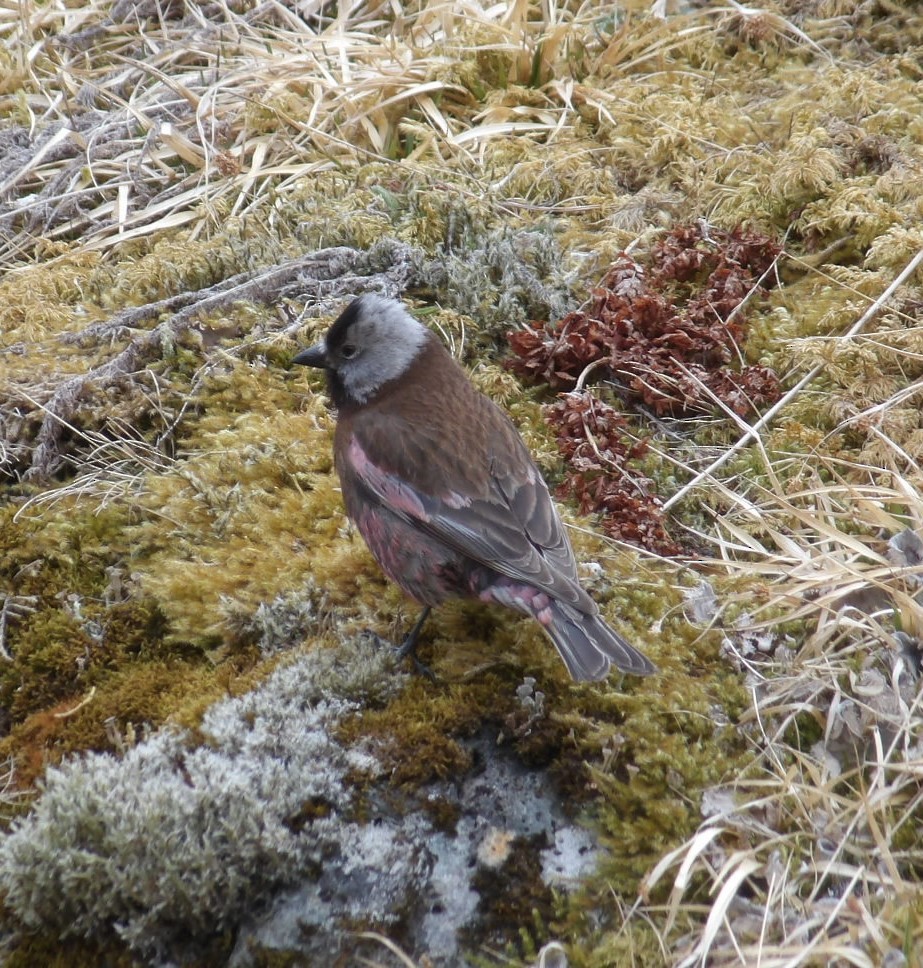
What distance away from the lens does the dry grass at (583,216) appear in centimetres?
293

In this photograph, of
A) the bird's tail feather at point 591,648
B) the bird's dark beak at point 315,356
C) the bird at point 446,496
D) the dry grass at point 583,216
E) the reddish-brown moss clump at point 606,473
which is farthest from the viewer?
the bird's dark beak at point 315,356

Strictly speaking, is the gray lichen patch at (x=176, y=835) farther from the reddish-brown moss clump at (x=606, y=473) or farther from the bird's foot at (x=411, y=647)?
the reddish-brown moss clump at (x=606, y=473)

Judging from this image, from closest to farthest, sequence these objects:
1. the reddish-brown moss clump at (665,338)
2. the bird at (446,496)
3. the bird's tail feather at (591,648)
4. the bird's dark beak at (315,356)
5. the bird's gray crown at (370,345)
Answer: the bird's tail feather at (591,648)
the bird at (446,496)
the bird's gray crown at (370,345)
the bird's dark beak at (315,356)
the reddish-brown moss clump at (665,338)

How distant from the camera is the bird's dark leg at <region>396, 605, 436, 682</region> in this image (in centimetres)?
372

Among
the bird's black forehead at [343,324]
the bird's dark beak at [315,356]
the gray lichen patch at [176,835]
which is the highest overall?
the bird's black forehead at [343,324]

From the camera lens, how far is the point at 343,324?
4.50 m

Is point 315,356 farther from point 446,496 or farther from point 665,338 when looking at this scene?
point 665,338

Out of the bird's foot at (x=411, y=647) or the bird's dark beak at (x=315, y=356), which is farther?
the bird's dark beak at (x=315, y=356)

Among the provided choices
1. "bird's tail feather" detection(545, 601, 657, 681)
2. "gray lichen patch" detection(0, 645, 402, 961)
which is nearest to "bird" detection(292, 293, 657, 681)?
"bird's tail feather" detection(545, 601, 657, 681)

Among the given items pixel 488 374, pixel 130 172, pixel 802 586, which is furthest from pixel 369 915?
pixel 130 172

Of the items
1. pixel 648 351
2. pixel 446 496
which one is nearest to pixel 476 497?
pixel 446 496

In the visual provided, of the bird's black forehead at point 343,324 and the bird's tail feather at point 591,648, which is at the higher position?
the bird's black forehead at point 343,324

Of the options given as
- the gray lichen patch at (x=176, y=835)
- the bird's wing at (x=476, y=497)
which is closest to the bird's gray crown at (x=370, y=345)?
the bird's wing at (x=476, y=497)

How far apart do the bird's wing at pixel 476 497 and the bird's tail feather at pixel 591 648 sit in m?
0.11
